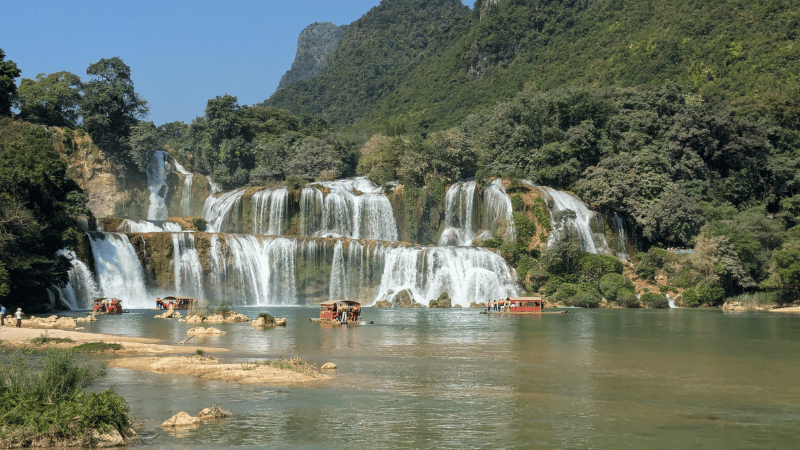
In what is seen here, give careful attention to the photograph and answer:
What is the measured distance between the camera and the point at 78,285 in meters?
41.8

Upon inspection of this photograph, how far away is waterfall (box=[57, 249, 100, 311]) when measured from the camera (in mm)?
41219

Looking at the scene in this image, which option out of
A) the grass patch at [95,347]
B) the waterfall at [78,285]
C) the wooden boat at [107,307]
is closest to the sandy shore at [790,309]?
the grass patch at [95,347]

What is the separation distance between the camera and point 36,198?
36.5 m

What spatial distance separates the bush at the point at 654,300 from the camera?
152 ft

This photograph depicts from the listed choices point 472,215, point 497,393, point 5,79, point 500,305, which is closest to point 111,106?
point 5,79

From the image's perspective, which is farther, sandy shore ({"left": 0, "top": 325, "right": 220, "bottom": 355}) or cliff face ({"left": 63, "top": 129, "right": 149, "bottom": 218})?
cliff face ({"left": 63, "top": 129, "right": 149, "bottom": 218})

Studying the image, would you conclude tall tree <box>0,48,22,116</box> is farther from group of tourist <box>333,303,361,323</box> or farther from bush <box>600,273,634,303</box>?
bush <box>600,273,634,303</box>

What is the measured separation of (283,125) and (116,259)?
3987cm

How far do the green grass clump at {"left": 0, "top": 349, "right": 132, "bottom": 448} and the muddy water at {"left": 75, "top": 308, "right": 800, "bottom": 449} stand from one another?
888 mm

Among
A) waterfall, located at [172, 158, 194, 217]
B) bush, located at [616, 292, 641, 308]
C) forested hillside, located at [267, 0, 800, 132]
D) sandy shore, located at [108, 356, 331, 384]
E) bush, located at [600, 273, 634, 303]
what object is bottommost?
sandy shore, located at [108, 356, 331, 384]

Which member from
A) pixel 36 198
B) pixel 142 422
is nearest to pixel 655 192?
pixel 36 198

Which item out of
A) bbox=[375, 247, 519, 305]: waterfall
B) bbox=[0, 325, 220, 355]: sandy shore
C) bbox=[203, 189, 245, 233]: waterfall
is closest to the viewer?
bbox=[0, 325, 220, 355]: sandy shore

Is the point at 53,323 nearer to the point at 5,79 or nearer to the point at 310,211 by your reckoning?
the point at 5,79

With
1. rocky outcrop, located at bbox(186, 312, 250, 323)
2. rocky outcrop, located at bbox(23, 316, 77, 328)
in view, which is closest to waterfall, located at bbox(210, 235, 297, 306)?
rocky outcrop, located at bbox(186, 312, 250, 323)
